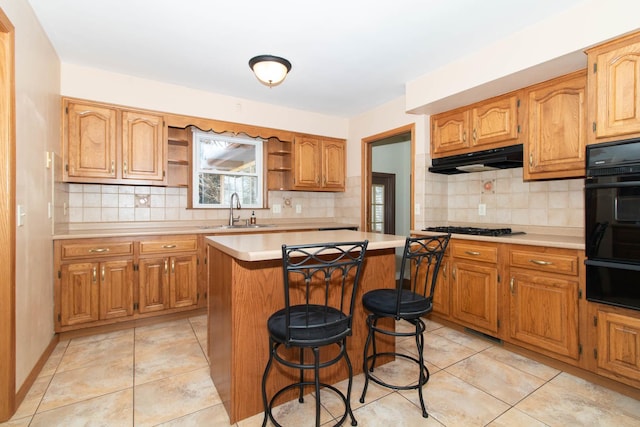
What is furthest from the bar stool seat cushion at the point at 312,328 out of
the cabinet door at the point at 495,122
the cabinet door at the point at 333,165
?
the cabinet door at the point at 333,165

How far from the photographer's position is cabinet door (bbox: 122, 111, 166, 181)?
10.3 ft

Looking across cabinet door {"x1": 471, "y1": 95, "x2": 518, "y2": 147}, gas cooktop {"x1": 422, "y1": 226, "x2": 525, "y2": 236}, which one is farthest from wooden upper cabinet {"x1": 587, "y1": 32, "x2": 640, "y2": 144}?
gas cooktop {"x1": 422, "y1": 226, "x2": 525, "y2": 236}

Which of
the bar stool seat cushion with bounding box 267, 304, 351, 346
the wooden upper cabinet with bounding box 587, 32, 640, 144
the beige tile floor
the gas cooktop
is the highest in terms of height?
the wooden upper cabinet with bounding box 587, 32, 640, 144

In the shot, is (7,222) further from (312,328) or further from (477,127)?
(477,127)

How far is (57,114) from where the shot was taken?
109 inches

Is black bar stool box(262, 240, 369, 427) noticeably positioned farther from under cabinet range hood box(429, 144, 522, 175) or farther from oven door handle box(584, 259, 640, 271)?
under cabinet range hood box(429, 144, 522, 175)

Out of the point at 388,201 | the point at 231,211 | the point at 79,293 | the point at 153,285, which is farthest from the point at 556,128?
the point at 79,293

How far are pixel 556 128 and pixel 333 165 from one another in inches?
104

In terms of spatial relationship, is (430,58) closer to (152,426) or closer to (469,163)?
(469,163)

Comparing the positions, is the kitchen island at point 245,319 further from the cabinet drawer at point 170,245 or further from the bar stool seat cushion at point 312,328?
the cabinet drawer at point 170,245

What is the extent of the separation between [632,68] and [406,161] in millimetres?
3634

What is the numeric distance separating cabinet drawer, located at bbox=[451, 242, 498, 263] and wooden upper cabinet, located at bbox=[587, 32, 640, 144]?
105cm

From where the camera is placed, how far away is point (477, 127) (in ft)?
9.82

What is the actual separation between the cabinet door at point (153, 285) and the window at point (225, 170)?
0.94 metres
